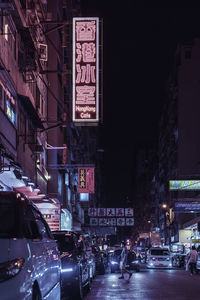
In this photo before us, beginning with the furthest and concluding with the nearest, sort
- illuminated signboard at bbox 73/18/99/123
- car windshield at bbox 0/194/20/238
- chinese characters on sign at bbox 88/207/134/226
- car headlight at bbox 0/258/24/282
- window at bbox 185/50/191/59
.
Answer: window at bbox 185/50/191/59, chinese characters on sign at bbox 88/207/134/226, illuminated signboard at bbox 73/18/99/123, car windshield at bbox 0/194/20/238, car headlight at bbox 0/258/24/282

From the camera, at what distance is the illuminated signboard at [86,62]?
83.9 feet

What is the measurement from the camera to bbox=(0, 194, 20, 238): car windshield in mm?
6828

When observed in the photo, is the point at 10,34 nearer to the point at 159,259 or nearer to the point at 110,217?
the point at 159,259

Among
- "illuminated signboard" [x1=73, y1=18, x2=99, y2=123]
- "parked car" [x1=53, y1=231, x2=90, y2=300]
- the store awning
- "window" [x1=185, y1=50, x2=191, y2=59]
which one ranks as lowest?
"parked car" [x1=53, y1=231, x2=90, y2=300]

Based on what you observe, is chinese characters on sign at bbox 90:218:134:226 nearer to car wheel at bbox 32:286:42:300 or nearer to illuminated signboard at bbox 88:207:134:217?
illuminated signboard at bbox 88:207:134:217

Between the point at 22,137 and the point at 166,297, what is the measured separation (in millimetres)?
12620

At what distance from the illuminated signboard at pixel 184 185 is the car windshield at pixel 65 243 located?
3870 cm

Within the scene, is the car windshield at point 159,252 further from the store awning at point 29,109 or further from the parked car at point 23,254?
the parked car at point 23,254

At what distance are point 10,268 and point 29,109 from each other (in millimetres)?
Result: 21524

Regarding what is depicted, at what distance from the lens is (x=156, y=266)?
40.5m

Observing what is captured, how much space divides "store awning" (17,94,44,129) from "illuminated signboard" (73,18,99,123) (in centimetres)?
218

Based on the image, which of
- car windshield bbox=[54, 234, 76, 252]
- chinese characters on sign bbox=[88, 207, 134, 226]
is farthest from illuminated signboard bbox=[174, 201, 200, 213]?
car windshield bbox=[54, 234, 76, 252]

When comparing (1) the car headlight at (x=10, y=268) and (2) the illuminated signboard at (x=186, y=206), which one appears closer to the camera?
(1) the car headlight at (x=10, y=268)

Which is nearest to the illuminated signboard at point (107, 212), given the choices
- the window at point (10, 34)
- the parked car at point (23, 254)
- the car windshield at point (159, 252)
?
the car windshield at point (159, 252)
